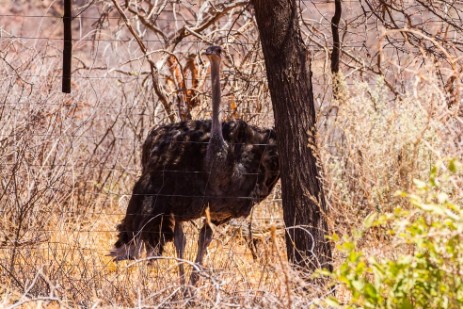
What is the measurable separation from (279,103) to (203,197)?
162cm

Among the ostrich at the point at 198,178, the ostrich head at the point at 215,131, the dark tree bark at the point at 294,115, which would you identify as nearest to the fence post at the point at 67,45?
the ostrich at the point at 198,178

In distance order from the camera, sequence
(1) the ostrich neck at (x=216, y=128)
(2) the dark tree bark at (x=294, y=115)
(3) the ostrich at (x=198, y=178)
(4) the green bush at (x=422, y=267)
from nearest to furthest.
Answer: (4) the green bush at (x=422, y=267), (2) the dark tree bark at (x=294, y=115), (3) the ostrich at (x=198, y=178), (1) the ostrich neck at (x=216, y=128)

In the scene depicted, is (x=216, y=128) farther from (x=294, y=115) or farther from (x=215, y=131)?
(x=294, y=115)

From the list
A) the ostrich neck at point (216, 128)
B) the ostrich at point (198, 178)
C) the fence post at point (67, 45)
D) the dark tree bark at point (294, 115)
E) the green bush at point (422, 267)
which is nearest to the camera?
the green bush at point (422, 267)

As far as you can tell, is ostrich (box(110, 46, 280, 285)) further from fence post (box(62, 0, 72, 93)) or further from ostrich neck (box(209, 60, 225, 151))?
fence post (box(62, 0, 72, 93))

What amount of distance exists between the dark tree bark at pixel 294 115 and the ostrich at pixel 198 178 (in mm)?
1431

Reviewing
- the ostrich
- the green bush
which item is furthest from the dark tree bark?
the green bush

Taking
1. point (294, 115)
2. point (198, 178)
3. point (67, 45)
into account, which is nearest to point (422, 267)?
point (294, 115)

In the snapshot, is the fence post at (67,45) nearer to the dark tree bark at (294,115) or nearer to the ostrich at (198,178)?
the ostrich at (198,178)

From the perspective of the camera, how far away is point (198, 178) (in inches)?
251

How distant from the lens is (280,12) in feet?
15.5

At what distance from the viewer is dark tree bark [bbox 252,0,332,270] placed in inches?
187

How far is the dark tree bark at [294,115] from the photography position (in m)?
4.75

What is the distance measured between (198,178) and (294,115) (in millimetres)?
1742
